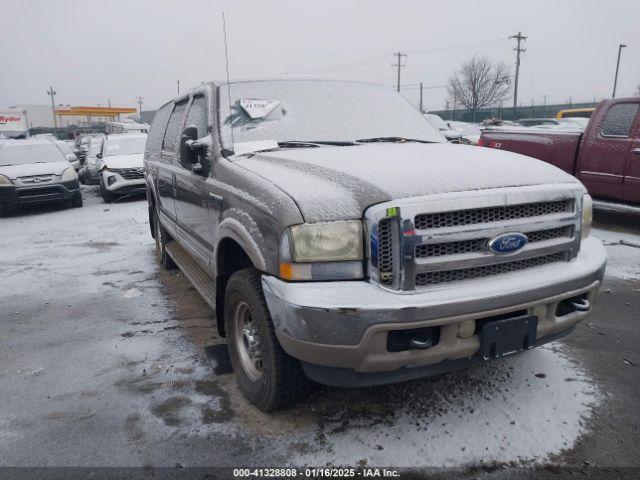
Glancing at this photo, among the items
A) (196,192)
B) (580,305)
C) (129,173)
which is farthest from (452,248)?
(129,173)

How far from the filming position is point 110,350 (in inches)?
154

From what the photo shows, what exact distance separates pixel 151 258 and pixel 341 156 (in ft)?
14.7

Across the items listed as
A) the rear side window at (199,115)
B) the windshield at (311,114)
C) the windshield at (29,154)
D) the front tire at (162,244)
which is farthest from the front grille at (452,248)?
the windshield at (29,154)

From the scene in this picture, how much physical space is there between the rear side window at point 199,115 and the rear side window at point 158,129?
123 cm

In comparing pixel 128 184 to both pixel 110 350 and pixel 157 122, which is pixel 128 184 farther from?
pixel 110 350

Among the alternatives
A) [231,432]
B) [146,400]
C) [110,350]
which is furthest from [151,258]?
[231,432]

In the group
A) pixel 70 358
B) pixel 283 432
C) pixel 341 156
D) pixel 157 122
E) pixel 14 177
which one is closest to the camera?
pixel 283 432

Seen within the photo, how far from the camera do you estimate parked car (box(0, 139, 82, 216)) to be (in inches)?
404

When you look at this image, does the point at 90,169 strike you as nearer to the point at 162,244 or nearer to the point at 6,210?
the point at 6,210

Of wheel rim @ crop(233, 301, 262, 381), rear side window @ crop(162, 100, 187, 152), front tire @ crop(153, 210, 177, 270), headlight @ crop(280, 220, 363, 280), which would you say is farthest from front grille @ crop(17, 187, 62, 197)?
headlight @ crop(280, 220, 363, 280)

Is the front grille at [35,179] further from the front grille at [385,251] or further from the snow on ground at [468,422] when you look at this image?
the front grille at [385,251]

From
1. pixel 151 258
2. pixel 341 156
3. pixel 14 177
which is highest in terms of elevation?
pixel 341 156

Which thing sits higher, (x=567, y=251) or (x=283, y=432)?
(x=567, y=251)

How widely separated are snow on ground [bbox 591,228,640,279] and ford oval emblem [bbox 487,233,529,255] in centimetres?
358
